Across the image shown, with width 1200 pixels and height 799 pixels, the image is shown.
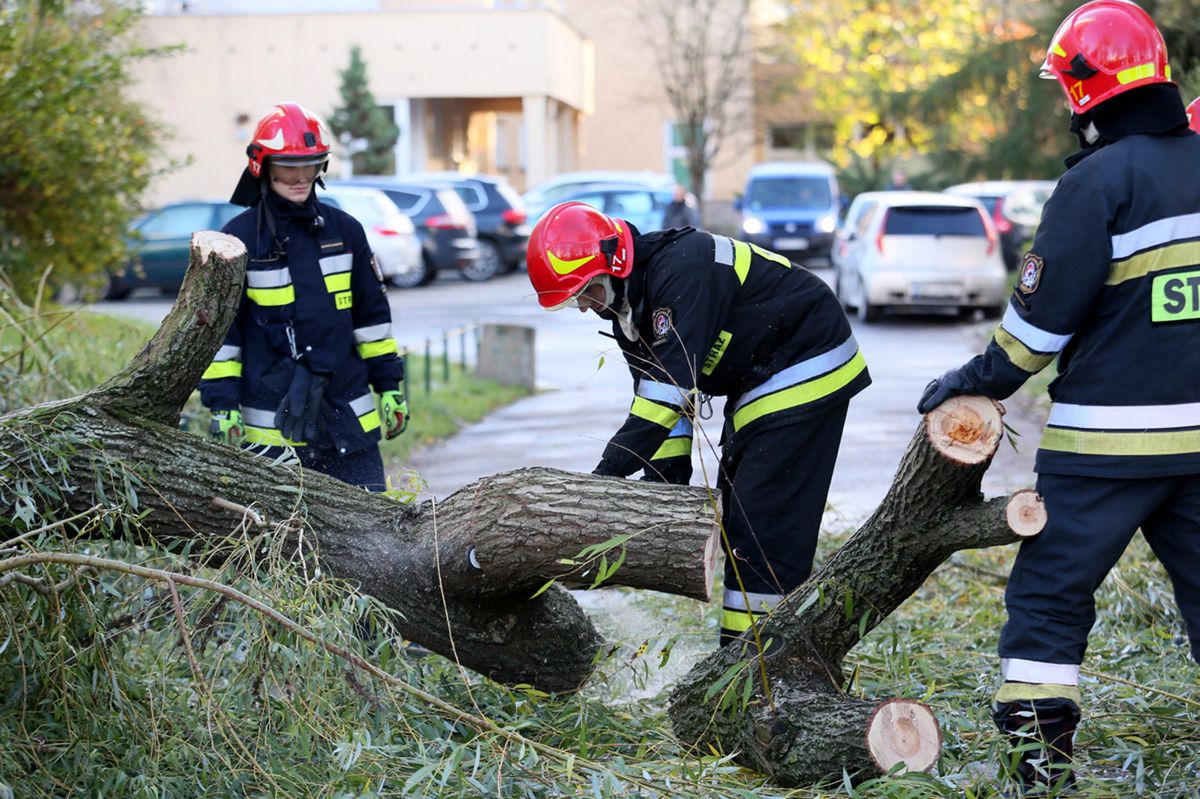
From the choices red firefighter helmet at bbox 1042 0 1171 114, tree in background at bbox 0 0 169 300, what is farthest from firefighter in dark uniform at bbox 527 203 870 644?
tree in background at bbox 0 0 169 300

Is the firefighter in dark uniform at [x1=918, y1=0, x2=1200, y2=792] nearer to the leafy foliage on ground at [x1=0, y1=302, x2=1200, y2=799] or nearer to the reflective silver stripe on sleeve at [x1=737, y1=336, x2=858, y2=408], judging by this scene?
the leafy foliage on ground at [x1=0, y1=302, x2=1200, y2=799]

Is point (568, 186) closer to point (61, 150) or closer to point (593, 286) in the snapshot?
point (61, 150)

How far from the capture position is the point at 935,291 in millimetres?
16766

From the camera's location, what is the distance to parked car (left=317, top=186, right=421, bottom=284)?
20.8 m

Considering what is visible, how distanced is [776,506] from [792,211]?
21536 millimetres

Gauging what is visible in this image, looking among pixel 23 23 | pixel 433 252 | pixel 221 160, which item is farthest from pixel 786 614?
pixel 221 160

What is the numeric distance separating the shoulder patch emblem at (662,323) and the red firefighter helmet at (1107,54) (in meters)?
1.26

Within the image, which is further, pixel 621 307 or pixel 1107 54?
pixel 621 307

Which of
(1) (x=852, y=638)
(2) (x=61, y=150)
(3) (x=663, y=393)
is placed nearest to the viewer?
(1) (x=852, y=638)

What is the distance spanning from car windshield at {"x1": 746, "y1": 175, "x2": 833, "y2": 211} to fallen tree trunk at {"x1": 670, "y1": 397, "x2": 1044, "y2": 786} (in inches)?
860

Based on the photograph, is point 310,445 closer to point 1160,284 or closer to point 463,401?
point 1160,284

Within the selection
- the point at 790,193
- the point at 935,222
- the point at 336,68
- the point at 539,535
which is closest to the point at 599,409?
the point at 935,222

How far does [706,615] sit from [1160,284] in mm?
2610

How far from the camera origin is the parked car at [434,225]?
22.9m
